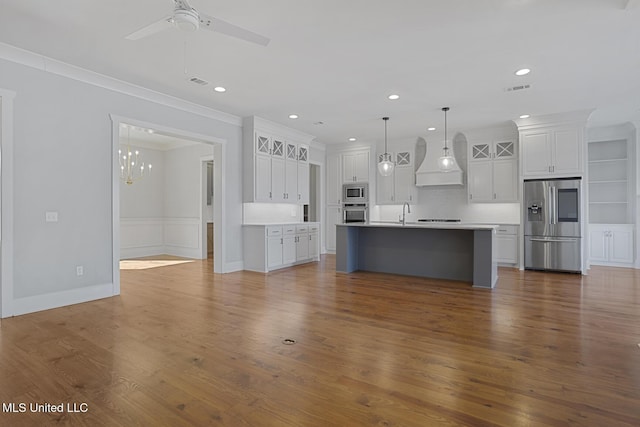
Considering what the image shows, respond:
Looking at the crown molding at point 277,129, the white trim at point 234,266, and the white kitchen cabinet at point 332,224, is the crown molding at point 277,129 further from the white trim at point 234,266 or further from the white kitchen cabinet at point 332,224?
the white trim at point 234,266

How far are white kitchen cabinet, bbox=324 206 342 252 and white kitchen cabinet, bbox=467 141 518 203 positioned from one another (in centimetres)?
326

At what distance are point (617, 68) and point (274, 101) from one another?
4.54 m

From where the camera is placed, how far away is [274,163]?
7016mm

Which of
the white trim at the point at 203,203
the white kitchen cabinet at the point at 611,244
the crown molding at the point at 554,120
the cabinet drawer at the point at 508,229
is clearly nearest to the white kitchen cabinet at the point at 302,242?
the white trim at the point at 203,203

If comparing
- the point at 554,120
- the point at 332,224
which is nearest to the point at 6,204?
the point at 332,224

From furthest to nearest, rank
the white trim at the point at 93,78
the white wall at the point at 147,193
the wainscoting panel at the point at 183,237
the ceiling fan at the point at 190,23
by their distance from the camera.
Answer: the white wall at the point at 147,193 → the wainscoting panel at the point at 183,237 → the white trim at the point at 93,78 → the ceiling fan at the point at 190,23

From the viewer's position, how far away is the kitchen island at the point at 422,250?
500 cm

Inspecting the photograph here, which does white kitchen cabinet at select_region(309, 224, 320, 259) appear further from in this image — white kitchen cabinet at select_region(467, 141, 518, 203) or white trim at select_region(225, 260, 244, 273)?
white kitchen cabinet at select_region(467, 141, 518, 203)

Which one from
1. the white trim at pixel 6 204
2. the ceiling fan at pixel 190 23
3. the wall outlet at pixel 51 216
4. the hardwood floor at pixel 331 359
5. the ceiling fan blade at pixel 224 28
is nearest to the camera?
the hardwood floor at pixel 331 359

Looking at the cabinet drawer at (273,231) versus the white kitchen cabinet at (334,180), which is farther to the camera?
the white kitchen cabinet at (334,180)

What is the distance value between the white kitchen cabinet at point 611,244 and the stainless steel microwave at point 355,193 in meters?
4.78

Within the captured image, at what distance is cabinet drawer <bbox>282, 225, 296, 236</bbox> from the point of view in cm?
681

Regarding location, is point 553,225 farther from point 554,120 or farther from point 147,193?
point 147,193

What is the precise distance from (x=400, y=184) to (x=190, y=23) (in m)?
6.82
